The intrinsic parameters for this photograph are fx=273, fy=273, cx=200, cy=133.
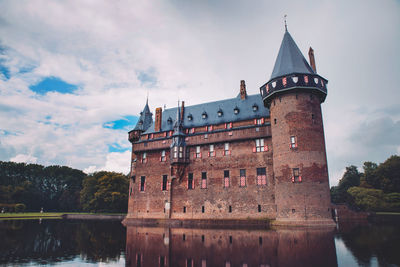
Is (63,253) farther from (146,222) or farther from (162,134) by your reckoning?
(162,134)

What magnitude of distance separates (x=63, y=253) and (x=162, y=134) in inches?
980

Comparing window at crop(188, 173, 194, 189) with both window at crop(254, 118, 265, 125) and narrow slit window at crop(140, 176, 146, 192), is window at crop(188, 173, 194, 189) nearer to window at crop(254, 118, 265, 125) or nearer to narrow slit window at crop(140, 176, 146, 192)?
narrow slit window at crop(140, 176, 146, 192)

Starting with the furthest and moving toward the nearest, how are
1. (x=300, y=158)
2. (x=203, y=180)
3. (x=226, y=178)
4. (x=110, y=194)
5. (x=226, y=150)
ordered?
1. (x=110, y=194)
2. (x=203, y=180)
3. (x=226, y=150)
4. (x=226, y=178)
5. (x=300, y=158)

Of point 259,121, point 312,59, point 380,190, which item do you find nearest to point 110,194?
point 259,121

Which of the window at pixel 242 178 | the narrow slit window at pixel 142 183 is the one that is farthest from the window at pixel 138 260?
Answer: the narrow slit window at pixel 142 183

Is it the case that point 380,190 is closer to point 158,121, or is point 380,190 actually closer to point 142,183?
point 158,121

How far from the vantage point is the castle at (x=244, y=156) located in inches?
1009

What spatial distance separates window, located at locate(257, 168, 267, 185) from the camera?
2945 centimetres

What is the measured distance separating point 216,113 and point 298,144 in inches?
524

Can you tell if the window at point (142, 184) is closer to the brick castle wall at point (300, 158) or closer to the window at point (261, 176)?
the window at point (261, 176)

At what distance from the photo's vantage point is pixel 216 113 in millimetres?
36594

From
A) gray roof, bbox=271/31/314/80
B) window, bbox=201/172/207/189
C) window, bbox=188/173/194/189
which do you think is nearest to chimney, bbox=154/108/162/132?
window, bbox=188/173/194/189

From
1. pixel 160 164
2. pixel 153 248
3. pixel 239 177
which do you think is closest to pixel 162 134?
pixel 160 164

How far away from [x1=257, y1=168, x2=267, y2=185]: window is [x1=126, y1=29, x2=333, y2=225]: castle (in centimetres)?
11
